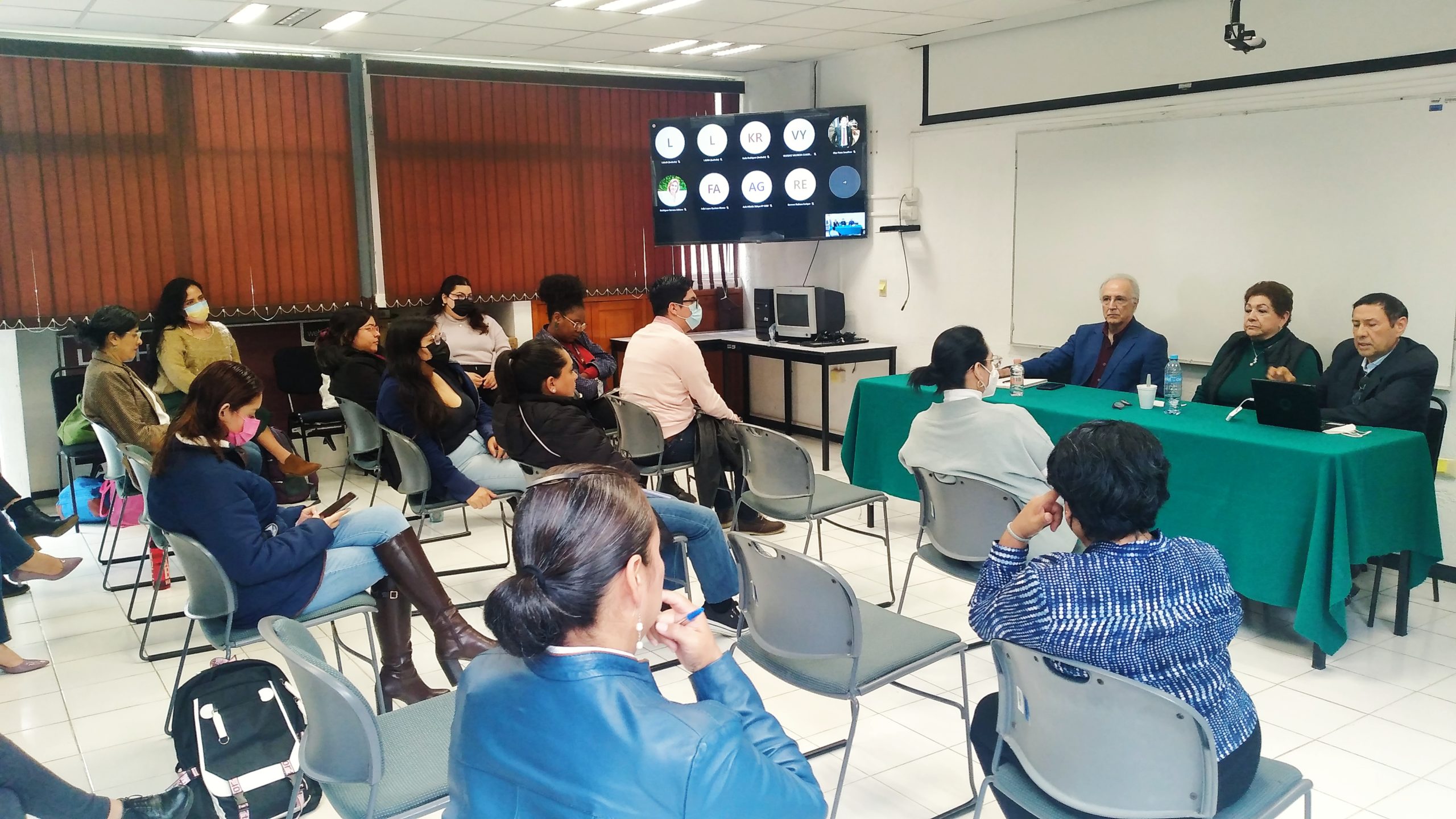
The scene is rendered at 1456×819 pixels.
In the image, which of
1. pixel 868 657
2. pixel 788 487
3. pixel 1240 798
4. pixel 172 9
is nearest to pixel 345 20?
pixel 172 9

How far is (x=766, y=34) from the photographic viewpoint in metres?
6.09

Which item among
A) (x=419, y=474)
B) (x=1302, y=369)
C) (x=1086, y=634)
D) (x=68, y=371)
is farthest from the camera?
(x=68, y=371)

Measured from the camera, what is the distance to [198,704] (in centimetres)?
258

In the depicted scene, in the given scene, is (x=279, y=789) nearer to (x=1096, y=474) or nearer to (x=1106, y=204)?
(x=1096, y=474)

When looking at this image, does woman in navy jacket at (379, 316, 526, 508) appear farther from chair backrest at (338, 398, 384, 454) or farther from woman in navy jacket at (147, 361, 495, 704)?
woman in navy jacket at (147, 361, 495, 704)

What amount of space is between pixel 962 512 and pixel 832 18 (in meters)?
3.33

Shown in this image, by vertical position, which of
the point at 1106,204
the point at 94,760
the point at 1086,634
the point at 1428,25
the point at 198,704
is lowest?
the point at 94,760

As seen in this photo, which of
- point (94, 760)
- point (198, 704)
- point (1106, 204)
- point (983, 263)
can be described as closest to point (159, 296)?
point (94, 760)

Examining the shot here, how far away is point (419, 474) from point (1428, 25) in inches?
170

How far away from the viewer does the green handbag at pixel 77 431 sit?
17.2ft

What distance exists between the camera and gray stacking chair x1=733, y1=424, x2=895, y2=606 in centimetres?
398

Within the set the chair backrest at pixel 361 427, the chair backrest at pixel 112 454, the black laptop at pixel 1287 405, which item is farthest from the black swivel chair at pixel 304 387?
the black laptop at pixel 1287 405

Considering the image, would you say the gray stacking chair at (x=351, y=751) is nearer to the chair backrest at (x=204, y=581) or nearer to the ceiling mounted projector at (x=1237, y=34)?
the chair backrest at (x=204, y=581)

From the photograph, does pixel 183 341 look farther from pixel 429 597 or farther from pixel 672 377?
pixel 429 597
